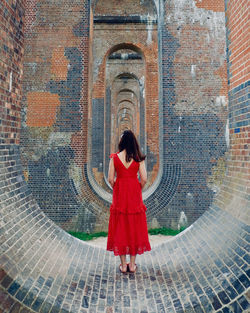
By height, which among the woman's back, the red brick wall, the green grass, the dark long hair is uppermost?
the red brick wall

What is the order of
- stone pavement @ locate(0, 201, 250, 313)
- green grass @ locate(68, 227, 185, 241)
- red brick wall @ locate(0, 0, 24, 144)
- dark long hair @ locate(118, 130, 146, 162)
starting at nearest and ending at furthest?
stone pavement @ locate(0, 201, 250, 313)
dark long hair @ locate(118, 130, 146, 162)
red brick wall @ locate(0, 0, 24, 144)
green grass @ locate(68, 227, 185, 241)

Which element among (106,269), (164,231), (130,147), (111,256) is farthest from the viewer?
(164,231)

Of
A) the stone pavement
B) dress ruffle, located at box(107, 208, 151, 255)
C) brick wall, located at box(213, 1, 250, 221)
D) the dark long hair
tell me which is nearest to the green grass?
the stone pavement

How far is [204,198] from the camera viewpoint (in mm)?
7801

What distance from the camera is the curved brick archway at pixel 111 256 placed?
2361mm

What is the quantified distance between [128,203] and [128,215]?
14cm

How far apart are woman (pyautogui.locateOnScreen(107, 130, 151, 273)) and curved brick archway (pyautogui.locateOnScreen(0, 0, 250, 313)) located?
47 cm

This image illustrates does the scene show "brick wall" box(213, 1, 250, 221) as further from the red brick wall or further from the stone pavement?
the red brick wall

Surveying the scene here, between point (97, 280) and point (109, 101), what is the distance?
1174cm

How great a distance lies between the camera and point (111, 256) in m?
3.73

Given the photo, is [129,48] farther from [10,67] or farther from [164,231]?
[10,67]

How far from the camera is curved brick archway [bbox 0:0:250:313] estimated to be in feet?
7.75

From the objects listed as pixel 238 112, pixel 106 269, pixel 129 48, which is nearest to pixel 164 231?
pixel 106 269

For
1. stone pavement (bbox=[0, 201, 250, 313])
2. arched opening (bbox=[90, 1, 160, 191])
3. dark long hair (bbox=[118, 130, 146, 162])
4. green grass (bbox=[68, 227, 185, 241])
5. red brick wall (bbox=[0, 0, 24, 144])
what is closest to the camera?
stone pavement (bbox=[0, 201, 250, 313])
